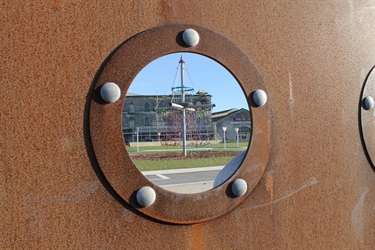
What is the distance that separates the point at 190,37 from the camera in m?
1.05

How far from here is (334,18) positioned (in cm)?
136

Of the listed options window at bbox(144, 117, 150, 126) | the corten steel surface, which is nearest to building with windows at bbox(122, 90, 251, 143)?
window at bbox(144, 117, 150, 126)

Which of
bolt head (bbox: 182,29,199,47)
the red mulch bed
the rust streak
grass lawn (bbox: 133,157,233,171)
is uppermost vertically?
bolt head (bbox: 182,29,199,47)

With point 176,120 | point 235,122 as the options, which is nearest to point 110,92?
point 176,120

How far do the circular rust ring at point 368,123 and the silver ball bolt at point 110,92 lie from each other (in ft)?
3.31

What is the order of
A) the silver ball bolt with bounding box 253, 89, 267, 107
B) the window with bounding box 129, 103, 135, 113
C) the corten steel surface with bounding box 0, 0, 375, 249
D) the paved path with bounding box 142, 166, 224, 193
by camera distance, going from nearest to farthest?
the corten steel surface with bounding box 0, 0, 375, 249 < the window with bounding box 129, 103, 135, 113 < the silver ball bolt with bounding box 253, 89, 267, 107 < the paved path with bounding box 142, 166, 224, 193

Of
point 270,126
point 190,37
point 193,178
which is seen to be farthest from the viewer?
point 193,178

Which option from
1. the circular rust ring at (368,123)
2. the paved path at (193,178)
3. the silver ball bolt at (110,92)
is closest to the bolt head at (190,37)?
the silver ball bolt at (110,92)

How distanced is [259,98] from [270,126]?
0.12 meters

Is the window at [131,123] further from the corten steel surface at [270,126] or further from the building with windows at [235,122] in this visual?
the building with windows at [235,122]

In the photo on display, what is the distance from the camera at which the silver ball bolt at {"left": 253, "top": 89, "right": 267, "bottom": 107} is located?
1136mm

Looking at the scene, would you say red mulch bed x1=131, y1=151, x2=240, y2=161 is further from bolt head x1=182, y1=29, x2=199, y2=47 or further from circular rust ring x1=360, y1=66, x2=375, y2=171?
circular rust ring x1=360, y1=66, x2=375, y2=171

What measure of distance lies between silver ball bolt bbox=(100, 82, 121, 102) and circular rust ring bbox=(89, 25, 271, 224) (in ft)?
0.05

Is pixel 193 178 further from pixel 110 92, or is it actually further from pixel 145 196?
pixel 110 92
